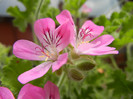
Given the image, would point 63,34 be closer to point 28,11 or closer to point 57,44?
point 57,44

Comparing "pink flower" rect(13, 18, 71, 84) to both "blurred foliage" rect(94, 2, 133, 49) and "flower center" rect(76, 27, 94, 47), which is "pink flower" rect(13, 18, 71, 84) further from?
"blurred foliage" rect(94, 2, 133, 49)

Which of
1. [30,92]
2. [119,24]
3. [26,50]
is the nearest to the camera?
[30,92]

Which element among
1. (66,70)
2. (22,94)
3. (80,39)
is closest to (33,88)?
(22,94)

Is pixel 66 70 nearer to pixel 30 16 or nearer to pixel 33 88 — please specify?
pixel 33 88

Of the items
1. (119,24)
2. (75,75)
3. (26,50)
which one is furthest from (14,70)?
(119,24)

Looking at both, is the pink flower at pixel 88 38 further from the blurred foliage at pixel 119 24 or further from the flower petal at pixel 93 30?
the blurred foliage at pixel 119 24
